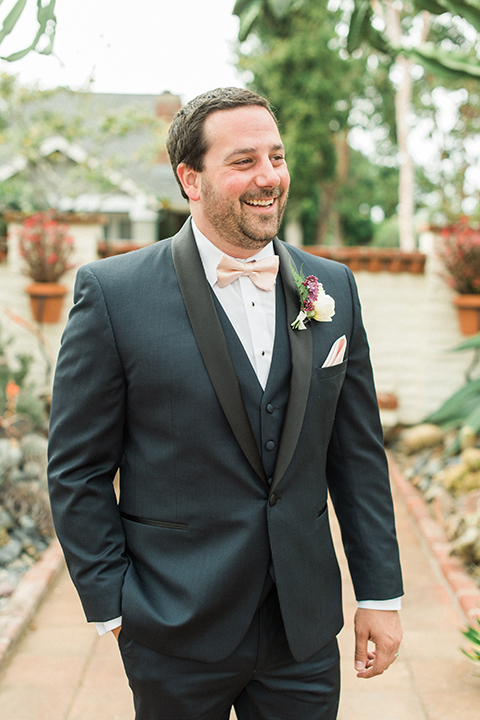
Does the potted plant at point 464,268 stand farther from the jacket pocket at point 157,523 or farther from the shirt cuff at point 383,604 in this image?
the jacket pocket at point 157,523

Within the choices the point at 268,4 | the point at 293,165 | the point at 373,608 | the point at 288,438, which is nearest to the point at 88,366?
the point at 288,438

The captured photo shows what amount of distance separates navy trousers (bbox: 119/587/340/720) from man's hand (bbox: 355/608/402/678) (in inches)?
4.0

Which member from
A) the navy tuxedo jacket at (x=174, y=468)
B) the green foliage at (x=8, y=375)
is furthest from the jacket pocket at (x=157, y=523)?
the green foliage at (x=8, y=375)

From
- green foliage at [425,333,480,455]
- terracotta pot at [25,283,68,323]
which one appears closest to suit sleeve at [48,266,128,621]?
green foliage at [425,333,480,455]

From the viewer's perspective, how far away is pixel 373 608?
5.30ft

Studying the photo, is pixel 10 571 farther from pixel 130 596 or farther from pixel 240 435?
pixel 240 435

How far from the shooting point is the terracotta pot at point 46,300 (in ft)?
19.1

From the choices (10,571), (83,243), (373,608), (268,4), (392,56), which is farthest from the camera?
(83,243)

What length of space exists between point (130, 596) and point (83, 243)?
5.09 meters

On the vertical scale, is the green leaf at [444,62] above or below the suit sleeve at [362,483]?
above

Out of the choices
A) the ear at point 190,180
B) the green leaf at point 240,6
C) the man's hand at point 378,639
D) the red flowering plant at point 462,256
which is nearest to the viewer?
the ear at point 190,180

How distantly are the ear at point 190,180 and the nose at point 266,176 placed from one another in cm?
15

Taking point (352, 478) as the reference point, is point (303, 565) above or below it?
below

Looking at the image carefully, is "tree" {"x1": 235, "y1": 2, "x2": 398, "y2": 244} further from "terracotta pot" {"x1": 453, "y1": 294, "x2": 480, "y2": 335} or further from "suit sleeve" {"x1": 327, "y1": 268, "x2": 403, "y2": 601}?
"suit sleeve" {"x1": 327, "y1": 268, "x2": 403, "y2": 601}
